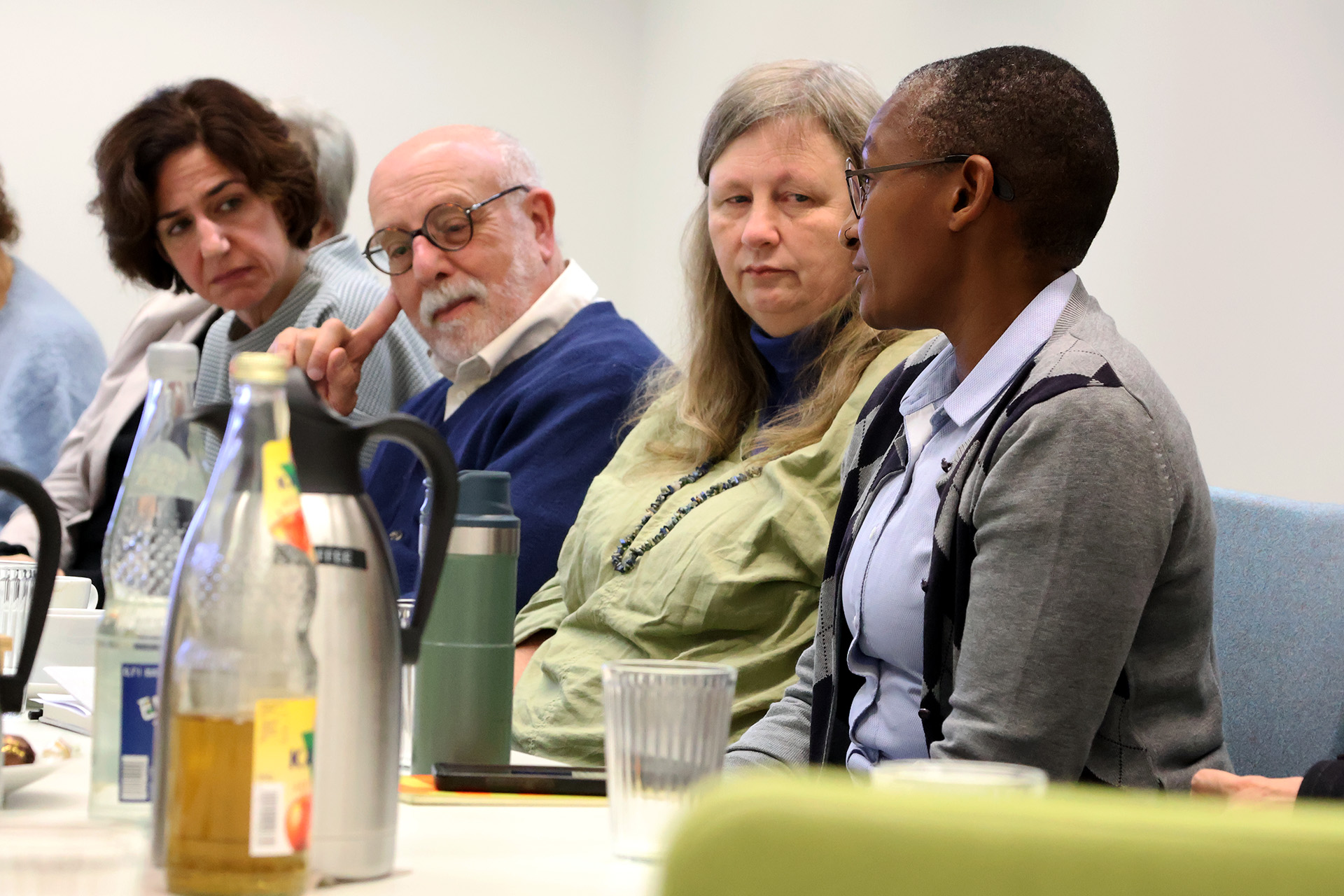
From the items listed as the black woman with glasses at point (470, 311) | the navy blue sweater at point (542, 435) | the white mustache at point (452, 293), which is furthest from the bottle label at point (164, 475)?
the white mustache at point (452, 293)

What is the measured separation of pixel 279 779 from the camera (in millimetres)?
620

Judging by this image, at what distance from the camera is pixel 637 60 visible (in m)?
4.79

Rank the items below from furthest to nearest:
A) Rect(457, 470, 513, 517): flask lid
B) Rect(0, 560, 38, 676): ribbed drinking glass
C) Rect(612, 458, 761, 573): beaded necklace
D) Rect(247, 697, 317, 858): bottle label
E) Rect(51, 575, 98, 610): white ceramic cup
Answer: Rect(612, 458, 761, 573): beaded necklace
Rect(51, 575, 98, 610): white ceramic cup
Rect(0, 560, 38, 676): ribbed drinking glass
Rect(457, 470, 513, 517): flask lid
Rect(247, 697, 317, 858): bottle label

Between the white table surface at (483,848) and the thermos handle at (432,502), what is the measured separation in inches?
4.8

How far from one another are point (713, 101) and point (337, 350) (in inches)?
82.0

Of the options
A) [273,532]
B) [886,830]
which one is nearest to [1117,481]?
[273,532]

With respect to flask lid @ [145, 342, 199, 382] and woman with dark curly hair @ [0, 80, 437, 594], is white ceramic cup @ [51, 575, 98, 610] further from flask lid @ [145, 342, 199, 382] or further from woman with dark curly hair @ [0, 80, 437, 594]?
woman with dark curly hair @ [0, 80, 437, 594]

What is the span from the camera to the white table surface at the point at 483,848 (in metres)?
0.70

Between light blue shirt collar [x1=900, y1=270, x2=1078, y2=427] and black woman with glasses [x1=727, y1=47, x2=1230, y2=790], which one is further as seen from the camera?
light blue shirt collar [x1=900, y1=270, x2=1078, y2=427]

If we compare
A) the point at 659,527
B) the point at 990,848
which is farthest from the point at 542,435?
the point at 990,848

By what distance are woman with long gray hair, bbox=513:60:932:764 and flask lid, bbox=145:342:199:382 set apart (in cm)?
84

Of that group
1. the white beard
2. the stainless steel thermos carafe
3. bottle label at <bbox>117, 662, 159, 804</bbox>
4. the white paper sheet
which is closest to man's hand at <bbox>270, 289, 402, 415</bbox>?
the white beard

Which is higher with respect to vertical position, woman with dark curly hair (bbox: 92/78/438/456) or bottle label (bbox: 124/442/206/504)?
woman with dark curly hair (bbox: 92/78/438/456)

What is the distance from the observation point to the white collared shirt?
2.53m
